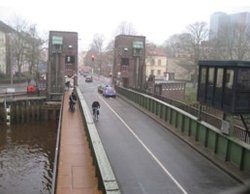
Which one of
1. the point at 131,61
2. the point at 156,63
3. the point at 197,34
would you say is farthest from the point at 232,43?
the point at 156,63

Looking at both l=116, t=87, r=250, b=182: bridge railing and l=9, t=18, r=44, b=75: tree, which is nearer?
l=116, t=87, r=250, b=182: bridge railing

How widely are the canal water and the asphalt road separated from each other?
5179 millimetres

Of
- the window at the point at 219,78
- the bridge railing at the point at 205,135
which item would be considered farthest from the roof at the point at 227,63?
the bridge railing at the point at 205,135

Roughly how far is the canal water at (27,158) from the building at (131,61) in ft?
65.1

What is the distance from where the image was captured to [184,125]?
21.7m

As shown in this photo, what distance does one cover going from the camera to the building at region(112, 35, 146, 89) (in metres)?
59.4

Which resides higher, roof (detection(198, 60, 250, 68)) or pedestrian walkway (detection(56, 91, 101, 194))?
roof (detection(198, 60, 250, 68))

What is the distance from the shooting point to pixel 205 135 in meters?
18.1

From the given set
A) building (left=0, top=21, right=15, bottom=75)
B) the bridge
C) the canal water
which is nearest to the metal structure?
the bridge

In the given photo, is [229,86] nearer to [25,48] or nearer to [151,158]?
[151,158]

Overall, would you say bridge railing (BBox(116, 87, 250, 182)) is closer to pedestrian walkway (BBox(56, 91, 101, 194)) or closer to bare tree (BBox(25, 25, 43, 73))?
pedestrian walkway (BBox(56, 91, 101, 194))

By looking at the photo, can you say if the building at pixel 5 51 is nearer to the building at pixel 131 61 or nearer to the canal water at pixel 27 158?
the building at pixel 131 61

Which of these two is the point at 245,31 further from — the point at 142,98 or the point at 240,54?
the point at 142,98

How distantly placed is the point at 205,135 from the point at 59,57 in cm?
4202
